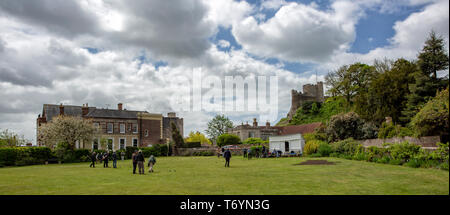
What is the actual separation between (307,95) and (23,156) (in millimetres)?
77016

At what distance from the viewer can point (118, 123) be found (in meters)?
55.9

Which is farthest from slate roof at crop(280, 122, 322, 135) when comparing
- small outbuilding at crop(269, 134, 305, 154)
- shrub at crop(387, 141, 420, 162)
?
shrub at crop(387, 141, 420, 162)

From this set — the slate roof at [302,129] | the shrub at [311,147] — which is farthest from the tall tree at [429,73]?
the slate roof at [302,129]

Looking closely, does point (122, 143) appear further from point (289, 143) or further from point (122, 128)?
point (289, 143)

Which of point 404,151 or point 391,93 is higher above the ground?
point 391,93

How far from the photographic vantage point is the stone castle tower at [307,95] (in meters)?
90.5

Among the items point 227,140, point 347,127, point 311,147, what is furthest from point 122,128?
point 347,127

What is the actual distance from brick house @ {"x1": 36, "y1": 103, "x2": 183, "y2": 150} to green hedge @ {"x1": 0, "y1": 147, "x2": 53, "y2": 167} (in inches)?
608

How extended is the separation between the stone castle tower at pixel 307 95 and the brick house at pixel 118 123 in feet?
141

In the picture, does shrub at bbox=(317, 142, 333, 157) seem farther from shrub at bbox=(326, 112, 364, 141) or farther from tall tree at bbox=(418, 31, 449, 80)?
tall tree at bbox=(418, 31, 449, 80)

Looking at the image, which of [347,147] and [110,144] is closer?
[347,147]

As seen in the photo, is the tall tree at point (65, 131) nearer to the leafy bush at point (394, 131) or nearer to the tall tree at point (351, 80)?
the leafy bush at point (394, 131)

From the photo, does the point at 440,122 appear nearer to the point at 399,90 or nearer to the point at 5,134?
the point at 399,90

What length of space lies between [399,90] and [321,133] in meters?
9.66
